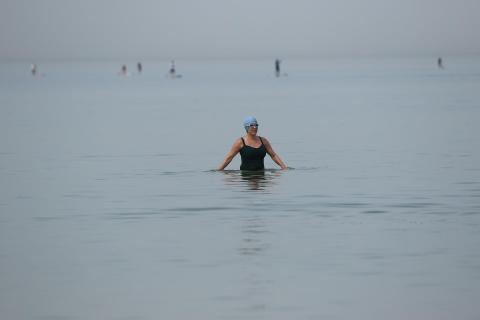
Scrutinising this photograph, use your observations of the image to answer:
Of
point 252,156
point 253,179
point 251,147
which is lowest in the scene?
point 253,179

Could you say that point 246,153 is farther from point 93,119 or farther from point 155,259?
point 93,119

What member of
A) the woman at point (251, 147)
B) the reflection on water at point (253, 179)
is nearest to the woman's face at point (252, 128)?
the woman at point (251, 147)

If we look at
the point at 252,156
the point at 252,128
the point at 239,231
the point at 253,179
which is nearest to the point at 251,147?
the point at 252,156

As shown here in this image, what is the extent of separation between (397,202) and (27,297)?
11.0 metres

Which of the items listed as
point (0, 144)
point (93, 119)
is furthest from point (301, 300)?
point (93, 119)

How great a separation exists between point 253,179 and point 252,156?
0.56 metres

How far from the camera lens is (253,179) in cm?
2861

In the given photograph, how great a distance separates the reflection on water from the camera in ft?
89.9

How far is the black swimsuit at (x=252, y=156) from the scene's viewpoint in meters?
27.9

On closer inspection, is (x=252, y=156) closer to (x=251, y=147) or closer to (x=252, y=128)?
(x=251, y=147)

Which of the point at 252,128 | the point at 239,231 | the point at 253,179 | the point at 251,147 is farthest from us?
the point at 253,179

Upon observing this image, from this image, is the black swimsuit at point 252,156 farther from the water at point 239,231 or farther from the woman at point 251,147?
the water at point 239,231

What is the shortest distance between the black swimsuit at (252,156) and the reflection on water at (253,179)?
178 millimetres

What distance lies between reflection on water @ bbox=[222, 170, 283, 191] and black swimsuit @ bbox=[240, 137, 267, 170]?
0.18 meters
